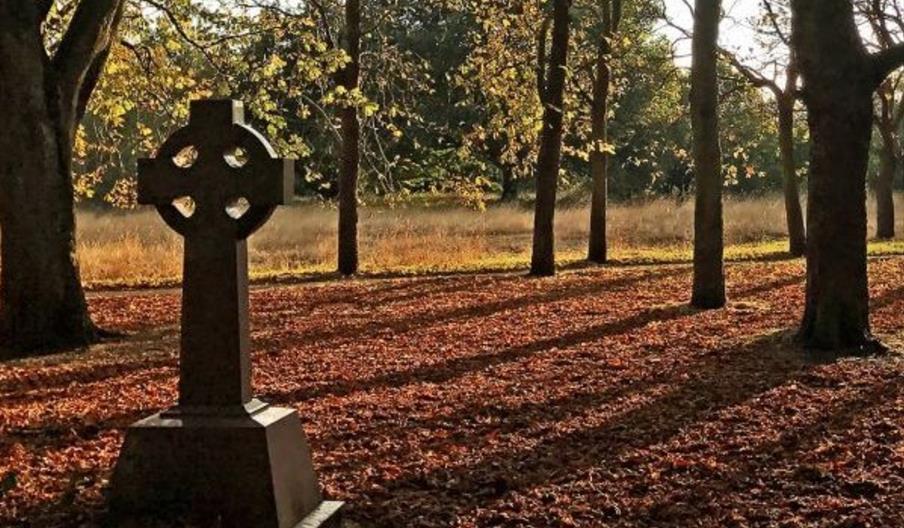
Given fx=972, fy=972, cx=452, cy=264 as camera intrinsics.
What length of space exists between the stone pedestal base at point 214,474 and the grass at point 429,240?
534 inches

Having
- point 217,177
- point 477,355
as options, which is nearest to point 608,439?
point 217,177

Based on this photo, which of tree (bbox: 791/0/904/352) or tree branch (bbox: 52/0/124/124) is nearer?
tree (bbox: 791/0/904/352)

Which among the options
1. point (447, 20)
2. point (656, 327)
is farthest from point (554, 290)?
point (447, 20)

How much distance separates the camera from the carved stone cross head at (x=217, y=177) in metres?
4.70

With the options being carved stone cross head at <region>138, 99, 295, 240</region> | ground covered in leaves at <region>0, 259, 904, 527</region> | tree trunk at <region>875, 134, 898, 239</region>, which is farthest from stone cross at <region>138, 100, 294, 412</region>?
tree trunk at <region>875, 134, 898, 239</region>

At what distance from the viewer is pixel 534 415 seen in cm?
705

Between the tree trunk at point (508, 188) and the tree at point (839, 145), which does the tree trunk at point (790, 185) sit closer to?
the tree at point (839, 145)

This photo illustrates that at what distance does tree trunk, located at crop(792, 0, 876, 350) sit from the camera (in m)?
8.88

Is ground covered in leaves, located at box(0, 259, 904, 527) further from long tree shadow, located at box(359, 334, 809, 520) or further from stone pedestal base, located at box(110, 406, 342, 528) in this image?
stone pedestal base, located at box(110, 406, 342, 528)

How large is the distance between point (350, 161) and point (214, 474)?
14.4 meters

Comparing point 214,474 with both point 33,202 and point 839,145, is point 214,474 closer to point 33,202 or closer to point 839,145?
point 33,202

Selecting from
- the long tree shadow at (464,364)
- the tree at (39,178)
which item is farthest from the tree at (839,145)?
the tree at (39,178)

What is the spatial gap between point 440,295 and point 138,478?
1054cm

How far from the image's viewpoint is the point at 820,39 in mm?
8906
